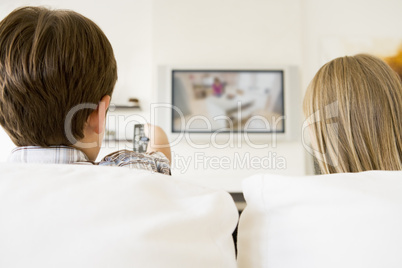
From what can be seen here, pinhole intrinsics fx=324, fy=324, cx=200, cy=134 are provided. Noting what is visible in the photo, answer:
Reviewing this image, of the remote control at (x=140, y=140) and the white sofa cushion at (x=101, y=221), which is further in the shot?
the remote control at (x=140, y=140)

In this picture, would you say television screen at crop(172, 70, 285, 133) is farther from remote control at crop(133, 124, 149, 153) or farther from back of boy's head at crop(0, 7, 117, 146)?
back of boy's head at crop(0, 7, 117, 146)

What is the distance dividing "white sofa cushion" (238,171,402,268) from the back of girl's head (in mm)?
335

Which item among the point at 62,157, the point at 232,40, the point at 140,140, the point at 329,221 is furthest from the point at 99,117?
the point at 232,40

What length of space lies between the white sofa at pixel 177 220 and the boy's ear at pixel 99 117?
0.95 feet

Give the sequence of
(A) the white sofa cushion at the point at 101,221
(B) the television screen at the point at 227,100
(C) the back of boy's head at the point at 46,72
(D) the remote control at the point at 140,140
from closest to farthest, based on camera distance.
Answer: (A) the white sofa cushion at the point at 101,221, (C) the back of boy's head at the point at 46,72, (D) the remote control at the point at 140,140, (B) the television screen at the point at 227,100

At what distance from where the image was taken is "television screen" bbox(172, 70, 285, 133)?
3.17m

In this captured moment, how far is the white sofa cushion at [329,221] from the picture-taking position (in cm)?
→ 42

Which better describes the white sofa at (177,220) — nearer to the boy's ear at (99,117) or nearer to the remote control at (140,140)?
the boy's ear at (99,117)

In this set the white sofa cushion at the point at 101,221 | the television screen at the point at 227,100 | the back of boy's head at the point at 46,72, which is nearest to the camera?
the white sofa cushion at the point at 101,221

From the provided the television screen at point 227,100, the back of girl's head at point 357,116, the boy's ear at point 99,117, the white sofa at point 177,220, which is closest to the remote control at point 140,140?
the boy's ear at point 99,117

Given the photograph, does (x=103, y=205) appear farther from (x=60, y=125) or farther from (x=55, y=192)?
(x=60, y=125)

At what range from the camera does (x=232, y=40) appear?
3219 millimetres

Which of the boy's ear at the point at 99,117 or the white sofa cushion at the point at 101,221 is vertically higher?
the boy's ear at the point at 99,117

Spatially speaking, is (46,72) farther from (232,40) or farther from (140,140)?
(232,40)
